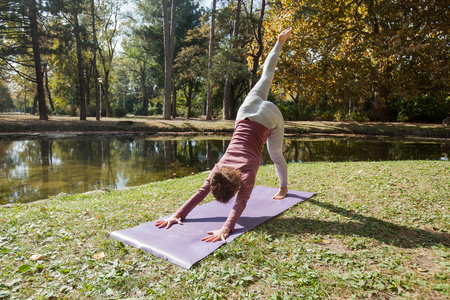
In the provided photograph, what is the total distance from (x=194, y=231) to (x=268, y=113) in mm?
1939

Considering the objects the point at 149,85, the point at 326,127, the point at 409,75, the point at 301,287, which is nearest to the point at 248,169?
the point at 301,287

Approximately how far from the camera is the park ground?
2.45m

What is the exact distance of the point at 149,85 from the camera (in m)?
55.1

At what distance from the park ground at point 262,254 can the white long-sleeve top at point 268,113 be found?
3.09 feet

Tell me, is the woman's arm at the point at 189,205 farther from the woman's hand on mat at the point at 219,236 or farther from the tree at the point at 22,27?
the tree at the point at 22,27

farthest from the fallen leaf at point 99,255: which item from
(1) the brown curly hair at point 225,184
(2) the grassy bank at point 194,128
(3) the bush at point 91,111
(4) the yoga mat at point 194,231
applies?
(3) the bush at point 91,111

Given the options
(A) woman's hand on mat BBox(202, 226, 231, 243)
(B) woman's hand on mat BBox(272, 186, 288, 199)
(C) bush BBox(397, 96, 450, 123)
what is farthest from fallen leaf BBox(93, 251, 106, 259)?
(C) bush BBox(397, 96, 450, 123)

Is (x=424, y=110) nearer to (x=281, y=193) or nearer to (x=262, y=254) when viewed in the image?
(x=281, y=193)

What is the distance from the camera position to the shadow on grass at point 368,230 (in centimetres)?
330

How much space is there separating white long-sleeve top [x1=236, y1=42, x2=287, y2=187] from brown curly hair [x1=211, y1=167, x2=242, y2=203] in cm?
111

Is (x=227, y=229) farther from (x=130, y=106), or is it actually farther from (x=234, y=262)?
(x=130, y=106)

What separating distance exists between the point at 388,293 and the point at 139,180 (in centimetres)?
681

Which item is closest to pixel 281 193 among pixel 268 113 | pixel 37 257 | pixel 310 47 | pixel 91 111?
pixel 268 113

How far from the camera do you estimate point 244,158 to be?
147 inches
